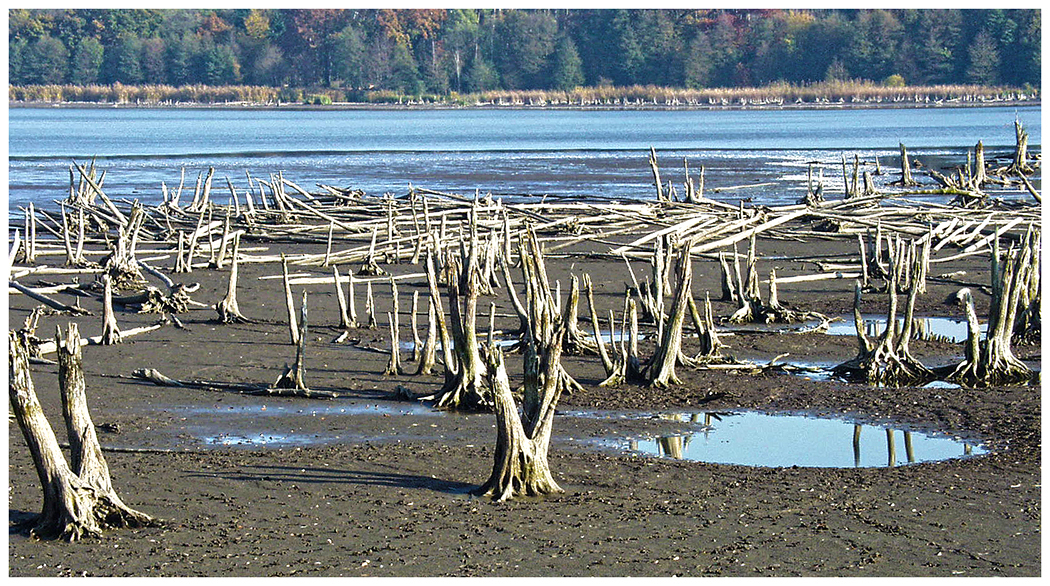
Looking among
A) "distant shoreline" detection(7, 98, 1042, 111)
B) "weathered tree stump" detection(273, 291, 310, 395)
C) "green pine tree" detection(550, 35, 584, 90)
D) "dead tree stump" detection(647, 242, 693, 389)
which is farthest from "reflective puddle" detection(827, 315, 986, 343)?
"distant shoreline" detection(7, 98, 1042, 111)

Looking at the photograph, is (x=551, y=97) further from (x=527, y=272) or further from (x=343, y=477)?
(x=343, y=477)

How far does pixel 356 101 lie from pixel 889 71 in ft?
150

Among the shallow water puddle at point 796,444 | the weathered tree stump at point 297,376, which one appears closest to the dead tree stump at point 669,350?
the shallow water puddle at point 796,444

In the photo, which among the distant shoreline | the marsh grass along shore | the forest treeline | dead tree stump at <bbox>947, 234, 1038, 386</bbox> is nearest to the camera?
dead tree stump at <bbox>947, 234, 1038, 386</bbox>

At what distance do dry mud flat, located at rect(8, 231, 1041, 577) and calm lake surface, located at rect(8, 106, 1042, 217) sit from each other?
29.7 ft

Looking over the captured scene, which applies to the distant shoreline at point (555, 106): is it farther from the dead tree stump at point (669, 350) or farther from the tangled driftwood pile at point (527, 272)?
the dead tree stump at point (669, 350)

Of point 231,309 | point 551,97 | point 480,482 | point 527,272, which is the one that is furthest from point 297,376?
point 551,97

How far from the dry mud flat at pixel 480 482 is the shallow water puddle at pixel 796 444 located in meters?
0.29

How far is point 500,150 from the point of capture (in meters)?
52.2

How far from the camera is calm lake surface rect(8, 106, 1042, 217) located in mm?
34844

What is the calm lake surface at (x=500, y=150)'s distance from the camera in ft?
114

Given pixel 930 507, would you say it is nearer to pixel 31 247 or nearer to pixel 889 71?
pixel 31 247

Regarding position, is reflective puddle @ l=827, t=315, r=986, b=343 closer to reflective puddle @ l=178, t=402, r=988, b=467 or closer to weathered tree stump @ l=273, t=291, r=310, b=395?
reflective puddle @ l=178, t=402, r=988, b=467

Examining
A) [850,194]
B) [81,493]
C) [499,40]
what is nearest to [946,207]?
[850,194]
